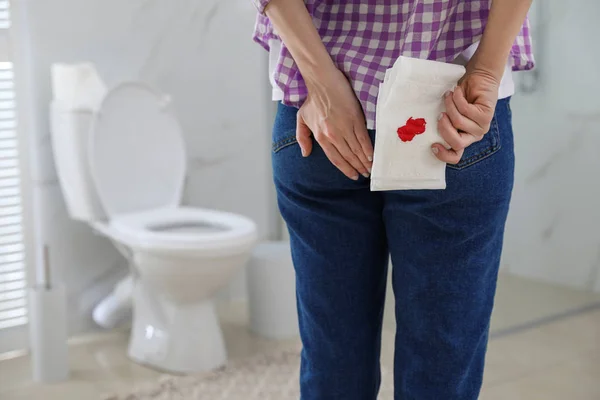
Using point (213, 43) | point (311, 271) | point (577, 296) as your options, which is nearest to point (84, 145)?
point (213, 43)

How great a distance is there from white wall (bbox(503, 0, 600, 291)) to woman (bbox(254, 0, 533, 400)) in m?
1.71

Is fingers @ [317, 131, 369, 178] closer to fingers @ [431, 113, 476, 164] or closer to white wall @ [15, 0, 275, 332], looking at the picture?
fingers @ [431, 113, 476, 164]

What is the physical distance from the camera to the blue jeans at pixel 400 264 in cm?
70

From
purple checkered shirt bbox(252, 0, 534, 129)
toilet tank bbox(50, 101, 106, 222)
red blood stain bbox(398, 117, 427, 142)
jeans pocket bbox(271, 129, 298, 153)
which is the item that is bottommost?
toilet tank bbox(50, 101, 106, 222)

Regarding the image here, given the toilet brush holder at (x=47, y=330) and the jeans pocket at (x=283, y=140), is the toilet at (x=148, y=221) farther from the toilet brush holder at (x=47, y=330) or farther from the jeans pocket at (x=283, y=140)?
the jeans pocket at (x=283, y=140)

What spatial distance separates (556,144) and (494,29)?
6.33 feet

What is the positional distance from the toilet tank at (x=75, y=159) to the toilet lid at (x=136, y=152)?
34 millimetres

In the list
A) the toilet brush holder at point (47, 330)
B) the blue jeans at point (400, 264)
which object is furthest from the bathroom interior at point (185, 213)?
the blue jeans at point (400, 264)

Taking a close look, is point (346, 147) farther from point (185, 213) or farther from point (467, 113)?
point (185, 213)

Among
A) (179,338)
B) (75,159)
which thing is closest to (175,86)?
(75,159)

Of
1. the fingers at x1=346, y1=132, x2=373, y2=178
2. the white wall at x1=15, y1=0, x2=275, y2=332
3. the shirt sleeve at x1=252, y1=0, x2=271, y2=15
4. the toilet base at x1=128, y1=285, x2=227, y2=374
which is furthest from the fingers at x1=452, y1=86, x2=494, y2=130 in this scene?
the white wall at x1=15, y1=0, x2=275, y2=332

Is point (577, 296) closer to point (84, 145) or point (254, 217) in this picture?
point (254, 217)

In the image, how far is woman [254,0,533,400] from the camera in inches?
26.9

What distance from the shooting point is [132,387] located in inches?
74.0
